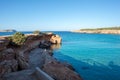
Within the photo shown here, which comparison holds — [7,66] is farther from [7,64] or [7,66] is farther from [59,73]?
[59,73]

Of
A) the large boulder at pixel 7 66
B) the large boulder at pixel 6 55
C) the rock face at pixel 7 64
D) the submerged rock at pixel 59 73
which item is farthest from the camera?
the large boulder at pixel 6 55

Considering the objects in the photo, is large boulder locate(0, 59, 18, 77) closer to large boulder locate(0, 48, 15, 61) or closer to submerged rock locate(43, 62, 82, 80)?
large boulder locate(0, 48, 15, 61)

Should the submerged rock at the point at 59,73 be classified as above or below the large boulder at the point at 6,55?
below

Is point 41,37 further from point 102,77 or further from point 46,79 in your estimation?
point 46,79

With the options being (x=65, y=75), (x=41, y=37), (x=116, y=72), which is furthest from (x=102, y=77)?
(x=41, y=37)

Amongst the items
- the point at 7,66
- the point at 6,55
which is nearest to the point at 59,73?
the point at 7,66

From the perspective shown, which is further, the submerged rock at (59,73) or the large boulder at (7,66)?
the large boulder at (7,66)

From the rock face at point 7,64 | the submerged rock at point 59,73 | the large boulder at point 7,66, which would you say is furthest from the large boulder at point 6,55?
the submerged rock at point 59,73

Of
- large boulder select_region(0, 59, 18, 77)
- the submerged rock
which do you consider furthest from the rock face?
the submerged rock

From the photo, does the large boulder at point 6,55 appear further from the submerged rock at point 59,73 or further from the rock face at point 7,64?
the submerged rock at point 59,73

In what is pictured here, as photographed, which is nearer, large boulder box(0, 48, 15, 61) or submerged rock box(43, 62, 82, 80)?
submerged rock box(43, 62, 82, 80)

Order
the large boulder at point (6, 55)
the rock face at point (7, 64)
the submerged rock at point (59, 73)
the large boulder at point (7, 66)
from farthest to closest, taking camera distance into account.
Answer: the large boulder at point (6, 55) → the rock face at point (7, 64) → the large boulder at point (7, 66) → the submerged rock at point (59, 73)

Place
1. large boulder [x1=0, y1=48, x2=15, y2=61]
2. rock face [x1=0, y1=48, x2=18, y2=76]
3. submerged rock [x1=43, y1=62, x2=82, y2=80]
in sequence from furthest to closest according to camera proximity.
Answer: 1. large boulder [x1=0, y1=48, x2=15, y2=61]
2. rock face [x1=0, y1=48, x2=18, y2=76]
3. submerged rock [x1=43, y1=62, x2=82, y2=80]

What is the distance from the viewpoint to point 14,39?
38.8 m
